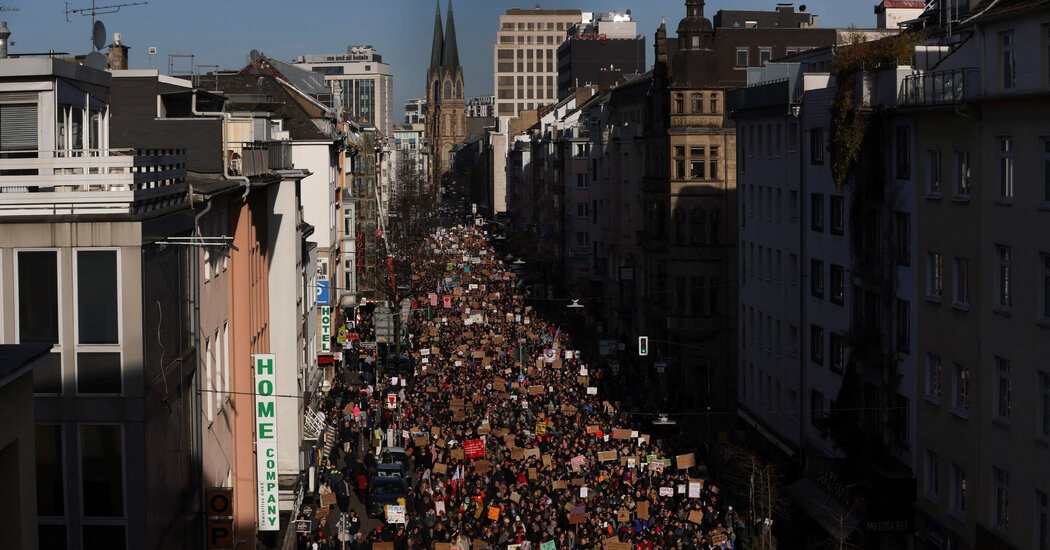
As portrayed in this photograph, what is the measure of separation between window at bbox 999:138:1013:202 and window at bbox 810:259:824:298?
12557mm

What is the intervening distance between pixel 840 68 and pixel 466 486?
1624cm

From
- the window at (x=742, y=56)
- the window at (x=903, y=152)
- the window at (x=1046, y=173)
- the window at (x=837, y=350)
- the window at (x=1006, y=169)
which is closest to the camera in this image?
the window at (x=1046, y=173)

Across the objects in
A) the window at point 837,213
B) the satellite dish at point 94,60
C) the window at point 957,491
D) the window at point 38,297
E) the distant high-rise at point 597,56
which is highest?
the distant high-rise at point 597,56

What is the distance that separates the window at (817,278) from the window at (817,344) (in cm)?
102

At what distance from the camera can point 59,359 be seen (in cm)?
1611

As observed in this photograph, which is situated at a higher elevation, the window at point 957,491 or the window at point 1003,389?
the window at point 1003,389

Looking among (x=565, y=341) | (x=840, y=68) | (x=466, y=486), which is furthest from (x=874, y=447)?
(x=565, y=341)

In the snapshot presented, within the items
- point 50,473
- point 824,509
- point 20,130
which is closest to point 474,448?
point 824,509

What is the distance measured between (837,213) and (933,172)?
23.7 ft

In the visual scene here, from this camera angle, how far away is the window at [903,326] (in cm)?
3123

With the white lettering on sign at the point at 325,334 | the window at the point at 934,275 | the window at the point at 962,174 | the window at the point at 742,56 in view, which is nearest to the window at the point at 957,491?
the window at the point at 934,275

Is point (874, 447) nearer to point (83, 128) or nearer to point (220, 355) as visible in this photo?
point (220, 355)

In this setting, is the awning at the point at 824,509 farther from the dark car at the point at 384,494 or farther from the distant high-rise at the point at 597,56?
the distant high-rise at the point at 597,56

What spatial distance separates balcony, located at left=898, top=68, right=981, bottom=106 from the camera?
27547 millimetres
